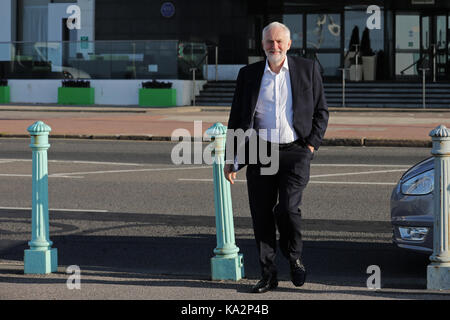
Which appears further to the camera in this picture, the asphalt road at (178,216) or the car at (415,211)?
the asphalt road at (178,216)

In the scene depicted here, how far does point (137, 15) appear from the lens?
4047 centimetres

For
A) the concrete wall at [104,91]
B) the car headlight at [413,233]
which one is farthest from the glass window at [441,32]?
the car headlight at [413,233]

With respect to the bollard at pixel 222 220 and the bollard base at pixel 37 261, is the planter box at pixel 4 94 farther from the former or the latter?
the bollard at pixel 222 220

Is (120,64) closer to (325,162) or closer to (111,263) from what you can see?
(325,162)

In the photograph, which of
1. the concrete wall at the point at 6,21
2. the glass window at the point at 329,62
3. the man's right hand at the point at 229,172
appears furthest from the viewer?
the concrete wall at the point at 6,21

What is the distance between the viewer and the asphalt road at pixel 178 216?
7.53 metres

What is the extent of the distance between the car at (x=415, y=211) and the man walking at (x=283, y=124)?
0.96m

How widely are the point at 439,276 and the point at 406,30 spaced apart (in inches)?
1294

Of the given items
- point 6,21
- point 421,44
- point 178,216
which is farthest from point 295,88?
point 6,21

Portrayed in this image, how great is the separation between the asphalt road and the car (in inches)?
11.4

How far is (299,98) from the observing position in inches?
243

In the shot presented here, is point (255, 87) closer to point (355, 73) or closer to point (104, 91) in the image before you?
point (104, 91)

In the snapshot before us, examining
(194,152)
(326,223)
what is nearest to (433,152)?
(326,223)

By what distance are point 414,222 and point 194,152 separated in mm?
10798
